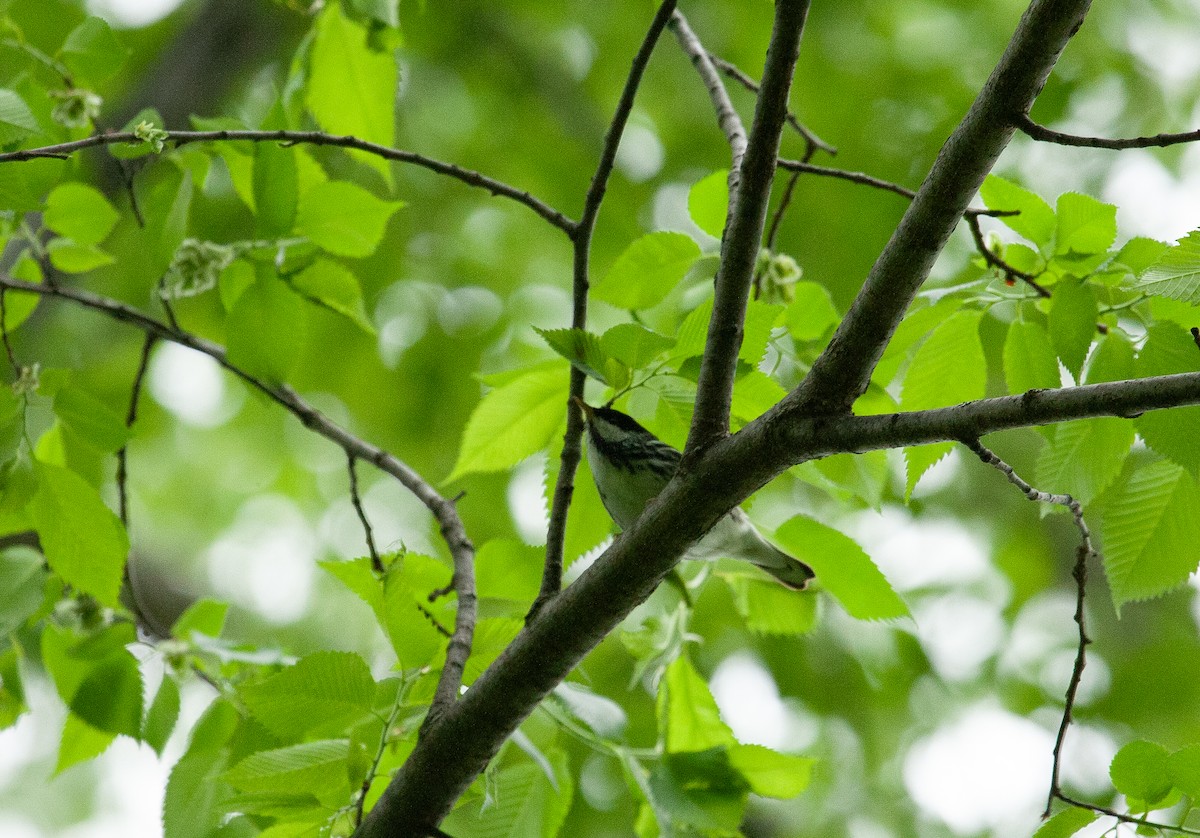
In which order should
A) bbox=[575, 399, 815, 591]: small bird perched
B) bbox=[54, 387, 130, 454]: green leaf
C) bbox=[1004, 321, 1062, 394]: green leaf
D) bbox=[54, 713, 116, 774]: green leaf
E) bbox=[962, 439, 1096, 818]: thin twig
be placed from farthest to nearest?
bbox=[575, 399, 815, 591]: small bird perched, bbox=[54, 713, 116, 774]: green leaf, bbox=[54, 387, 130, 454]: green leaf, bbox=[1004, 321, 1062, 394]: green leaf, bbox=[962, 439, 1096, 818]: thin twig

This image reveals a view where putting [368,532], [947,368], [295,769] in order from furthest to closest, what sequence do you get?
1. [368,532]
2. [947,368]
3. [295,769]

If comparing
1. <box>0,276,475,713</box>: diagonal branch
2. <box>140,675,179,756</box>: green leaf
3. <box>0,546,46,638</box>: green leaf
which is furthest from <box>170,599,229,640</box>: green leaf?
<box>0,276,475,713</box>: diagonal branch

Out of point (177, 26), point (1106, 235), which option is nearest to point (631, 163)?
point (177, 26)

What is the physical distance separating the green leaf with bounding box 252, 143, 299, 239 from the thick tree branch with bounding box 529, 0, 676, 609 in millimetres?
499

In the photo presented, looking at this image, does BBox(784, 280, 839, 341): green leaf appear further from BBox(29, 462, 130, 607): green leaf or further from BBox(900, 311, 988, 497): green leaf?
BBox(29, 462, 130, 607): green leaf

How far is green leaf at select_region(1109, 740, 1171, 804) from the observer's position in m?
1.26

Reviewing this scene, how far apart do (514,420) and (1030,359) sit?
84 centimetres

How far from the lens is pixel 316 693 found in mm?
1479

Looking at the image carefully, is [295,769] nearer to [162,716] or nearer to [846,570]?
[162,716]

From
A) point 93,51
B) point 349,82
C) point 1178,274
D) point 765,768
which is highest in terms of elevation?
point 349,82

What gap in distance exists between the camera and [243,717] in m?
1.82

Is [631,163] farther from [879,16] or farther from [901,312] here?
[901,312]

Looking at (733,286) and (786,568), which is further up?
(786,568)

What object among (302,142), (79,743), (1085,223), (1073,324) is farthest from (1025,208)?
(79,743)
